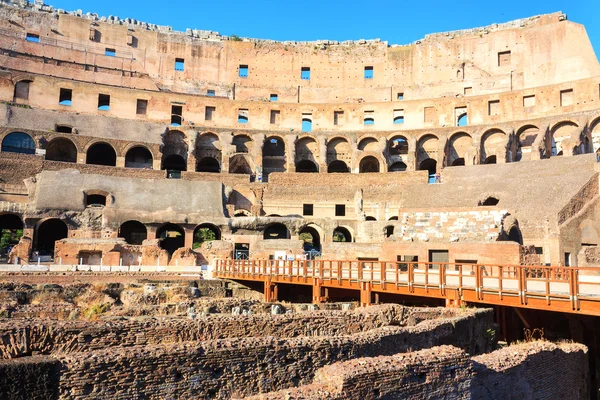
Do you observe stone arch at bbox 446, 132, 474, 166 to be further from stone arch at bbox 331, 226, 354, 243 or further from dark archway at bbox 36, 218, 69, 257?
dark archway at bbox 36, 218, 69, 257

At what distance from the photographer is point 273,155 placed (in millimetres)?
46125

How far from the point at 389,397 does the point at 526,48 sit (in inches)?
1986

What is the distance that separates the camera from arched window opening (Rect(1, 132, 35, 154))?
34656 millimetres

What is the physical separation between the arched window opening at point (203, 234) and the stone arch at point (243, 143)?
1512 cm

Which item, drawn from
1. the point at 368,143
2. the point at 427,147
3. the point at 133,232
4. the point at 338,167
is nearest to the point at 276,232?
the point at 133,232

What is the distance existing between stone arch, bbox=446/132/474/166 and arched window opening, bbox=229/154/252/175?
1782 centimetres

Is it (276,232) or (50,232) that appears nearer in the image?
(50,232)

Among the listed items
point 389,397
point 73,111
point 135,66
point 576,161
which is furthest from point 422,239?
point 135,66

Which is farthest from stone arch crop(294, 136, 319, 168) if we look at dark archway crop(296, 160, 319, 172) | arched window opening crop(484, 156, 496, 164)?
arched window opening crop(484, 156, 496, 164)

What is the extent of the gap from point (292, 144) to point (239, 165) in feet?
17.2

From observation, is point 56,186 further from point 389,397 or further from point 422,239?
point 389,397

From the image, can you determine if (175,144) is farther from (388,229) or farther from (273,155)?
(388,229)

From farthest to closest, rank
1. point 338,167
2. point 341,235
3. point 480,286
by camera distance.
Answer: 1. point 338,167
2. point 341,235
3. point 480,286

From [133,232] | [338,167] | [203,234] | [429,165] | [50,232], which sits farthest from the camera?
[338,167]
